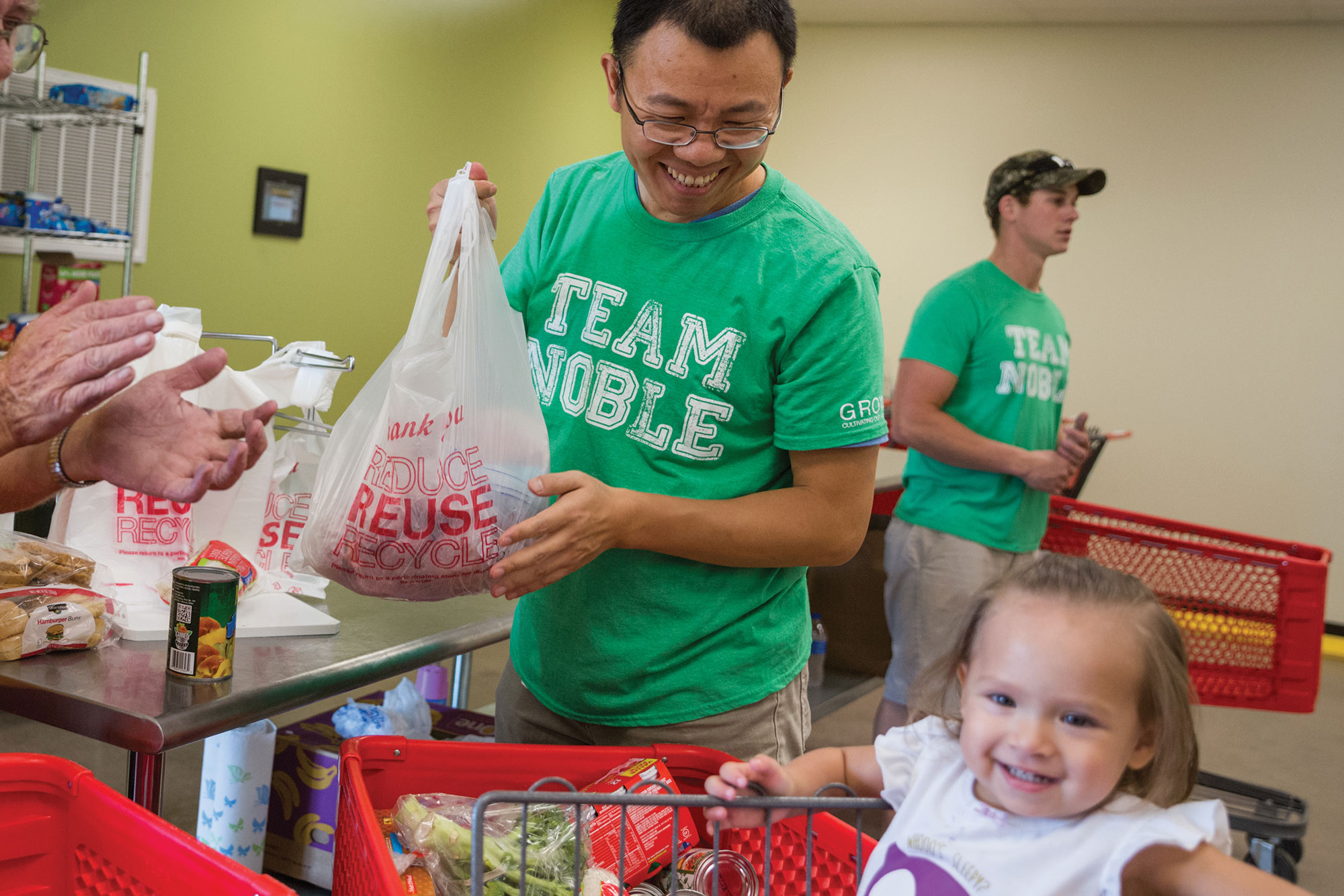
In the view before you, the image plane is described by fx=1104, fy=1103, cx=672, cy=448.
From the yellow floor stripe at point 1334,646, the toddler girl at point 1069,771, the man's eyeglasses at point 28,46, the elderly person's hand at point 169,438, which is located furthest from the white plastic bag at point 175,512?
the yellow floor stripe at point 1334,646

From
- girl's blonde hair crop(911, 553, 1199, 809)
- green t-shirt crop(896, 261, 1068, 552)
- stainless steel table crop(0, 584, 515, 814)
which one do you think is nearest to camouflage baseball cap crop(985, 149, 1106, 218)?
green t-shirt crop(896, 261, 1068, 552)

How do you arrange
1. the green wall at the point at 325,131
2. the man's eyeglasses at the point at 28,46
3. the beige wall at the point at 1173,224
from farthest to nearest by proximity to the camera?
the beige wall at the point at 1173,224
the green wall at the point at 325,131
the man's eyeglasses at the point at 28,46

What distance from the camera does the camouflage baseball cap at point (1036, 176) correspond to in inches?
111

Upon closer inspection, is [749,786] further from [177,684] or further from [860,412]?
[177,684]

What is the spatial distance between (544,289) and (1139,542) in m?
2.03

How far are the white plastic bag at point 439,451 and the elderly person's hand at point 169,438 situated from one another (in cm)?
11

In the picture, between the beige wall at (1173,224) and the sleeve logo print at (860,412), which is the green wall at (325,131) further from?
the sleeve logo print at (860,412)

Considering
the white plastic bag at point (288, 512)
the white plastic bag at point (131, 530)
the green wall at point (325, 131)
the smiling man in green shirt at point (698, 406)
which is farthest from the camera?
the green wall at point (325, 131)

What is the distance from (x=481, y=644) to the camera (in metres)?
1.82

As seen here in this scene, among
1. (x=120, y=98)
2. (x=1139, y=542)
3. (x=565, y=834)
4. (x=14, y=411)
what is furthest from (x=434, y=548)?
(x=120, y=98)

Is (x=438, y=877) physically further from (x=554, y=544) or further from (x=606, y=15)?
(x=606, y=15)

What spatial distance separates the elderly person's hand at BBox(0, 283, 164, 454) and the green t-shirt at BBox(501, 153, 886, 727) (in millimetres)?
472

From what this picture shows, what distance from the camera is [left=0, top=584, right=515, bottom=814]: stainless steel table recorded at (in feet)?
4.26

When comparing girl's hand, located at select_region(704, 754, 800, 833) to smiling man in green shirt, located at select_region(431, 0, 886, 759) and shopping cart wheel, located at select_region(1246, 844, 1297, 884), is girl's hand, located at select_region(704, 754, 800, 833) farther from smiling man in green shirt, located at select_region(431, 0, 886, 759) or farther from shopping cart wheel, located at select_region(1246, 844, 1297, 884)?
shopping cart wheel, located at select_region(1246, 844, 1297, 884)
